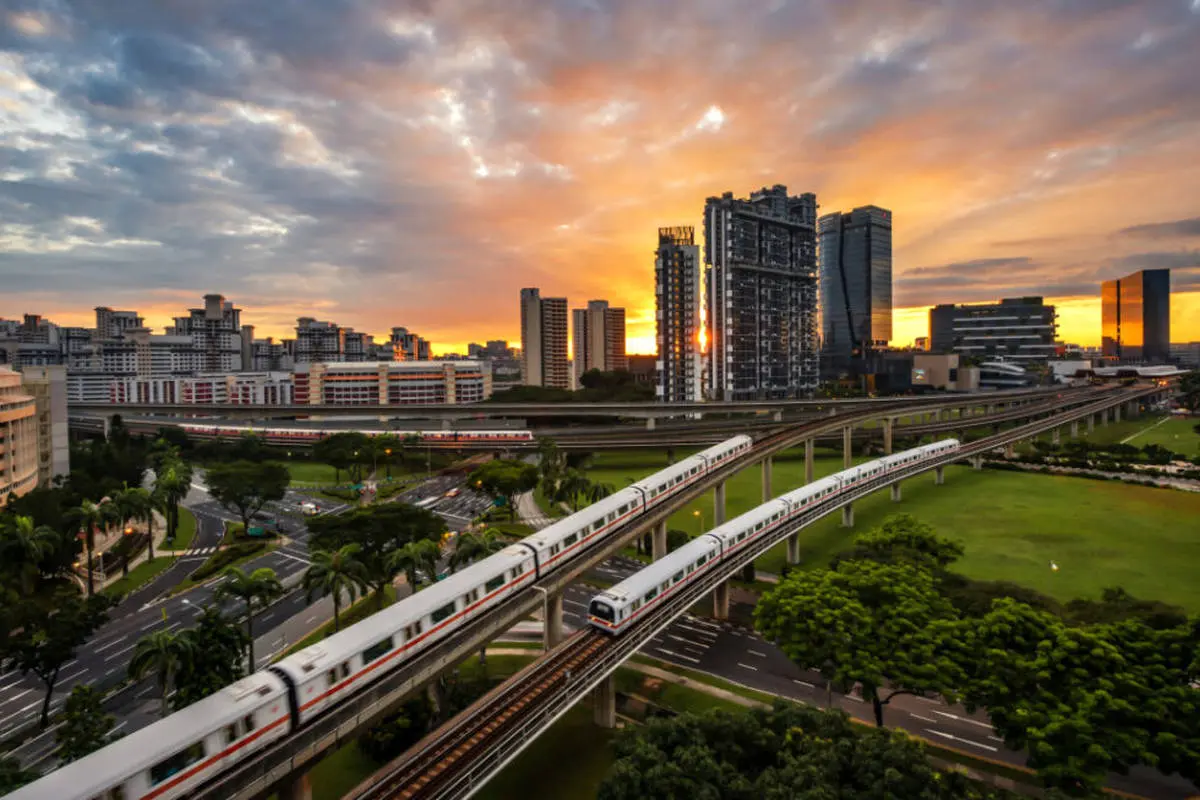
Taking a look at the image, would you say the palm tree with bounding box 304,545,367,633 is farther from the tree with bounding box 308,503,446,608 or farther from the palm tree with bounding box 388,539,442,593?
the tree with bounding box 308,503,446,608

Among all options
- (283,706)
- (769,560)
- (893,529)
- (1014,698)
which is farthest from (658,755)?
(769,560)

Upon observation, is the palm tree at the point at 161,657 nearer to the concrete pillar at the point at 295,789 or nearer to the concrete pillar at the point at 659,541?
the concrete pillar at the point at 295,789

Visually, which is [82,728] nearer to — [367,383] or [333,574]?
[333,574]

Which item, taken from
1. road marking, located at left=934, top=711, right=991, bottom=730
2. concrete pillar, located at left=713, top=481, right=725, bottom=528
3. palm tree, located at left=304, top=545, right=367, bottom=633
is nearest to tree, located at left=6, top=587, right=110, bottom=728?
palm tree, located at left=304, top=545, right=367, bottom=633

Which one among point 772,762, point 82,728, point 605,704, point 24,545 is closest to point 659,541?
point 605,704

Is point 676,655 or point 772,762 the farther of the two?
point 676,655

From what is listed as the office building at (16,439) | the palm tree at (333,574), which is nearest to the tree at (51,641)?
the palm tree at (333,574)
